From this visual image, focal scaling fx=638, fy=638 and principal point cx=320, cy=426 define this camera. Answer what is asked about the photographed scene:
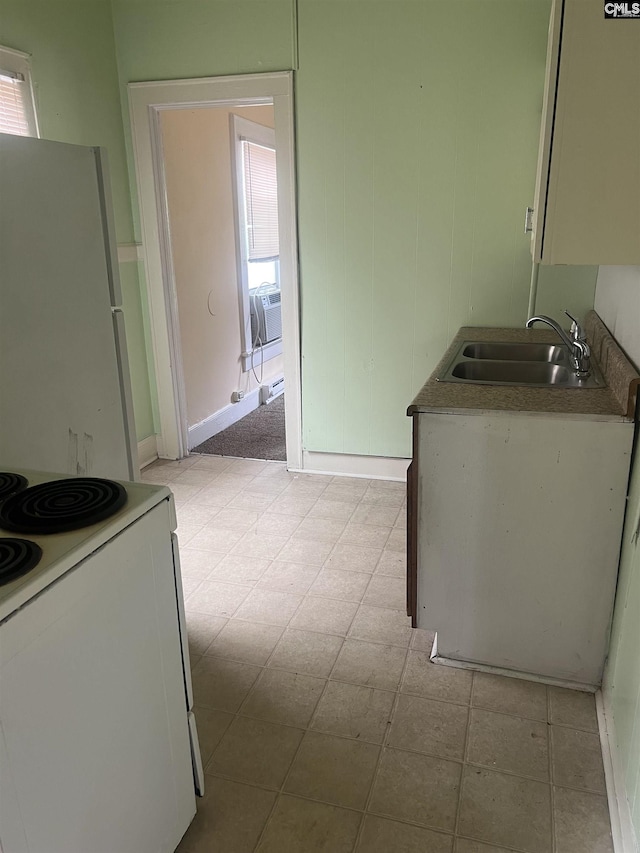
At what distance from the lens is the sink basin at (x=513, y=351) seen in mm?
2906

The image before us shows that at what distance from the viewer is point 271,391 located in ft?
18.6

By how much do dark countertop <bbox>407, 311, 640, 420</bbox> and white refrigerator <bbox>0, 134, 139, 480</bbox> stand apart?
102 centimetres

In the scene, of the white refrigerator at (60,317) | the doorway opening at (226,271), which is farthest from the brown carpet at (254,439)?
the white refrigerator at (60,317)

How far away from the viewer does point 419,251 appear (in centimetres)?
341

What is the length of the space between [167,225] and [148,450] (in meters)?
1.42

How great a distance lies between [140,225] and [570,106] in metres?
2.84

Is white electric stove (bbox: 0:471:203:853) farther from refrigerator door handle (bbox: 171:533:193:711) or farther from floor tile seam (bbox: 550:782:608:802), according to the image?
floor tile seam (bbox: 550:782:608:802)

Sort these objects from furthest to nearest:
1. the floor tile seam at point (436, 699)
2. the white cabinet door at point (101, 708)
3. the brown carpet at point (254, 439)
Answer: the brown carpet at point (254, 439)
the floor tile seam at point (436, 699)
the white cabinet door at point (101, 708)

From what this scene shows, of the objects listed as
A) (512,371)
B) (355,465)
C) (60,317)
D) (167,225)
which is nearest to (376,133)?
(167,225)

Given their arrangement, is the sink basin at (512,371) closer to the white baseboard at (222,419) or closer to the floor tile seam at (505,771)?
the floor tile seam at (505,771)

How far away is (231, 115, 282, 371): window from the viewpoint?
16.4 feet

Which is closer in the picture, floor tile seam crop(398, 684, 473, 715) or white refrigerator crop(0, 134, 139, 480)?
white refrigerator crop(0, 134, 139, 480)

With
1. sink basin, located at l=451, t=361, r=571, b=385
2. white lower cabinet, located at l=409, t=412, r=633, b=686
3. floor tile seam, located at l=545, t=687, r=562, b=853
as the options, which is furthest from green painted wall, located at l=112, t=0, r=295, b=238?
floor tile seam, located at l=545, t=687, r=562, b=853

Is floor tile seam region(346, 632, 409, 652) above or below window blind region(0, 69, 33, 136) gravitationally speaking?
below
